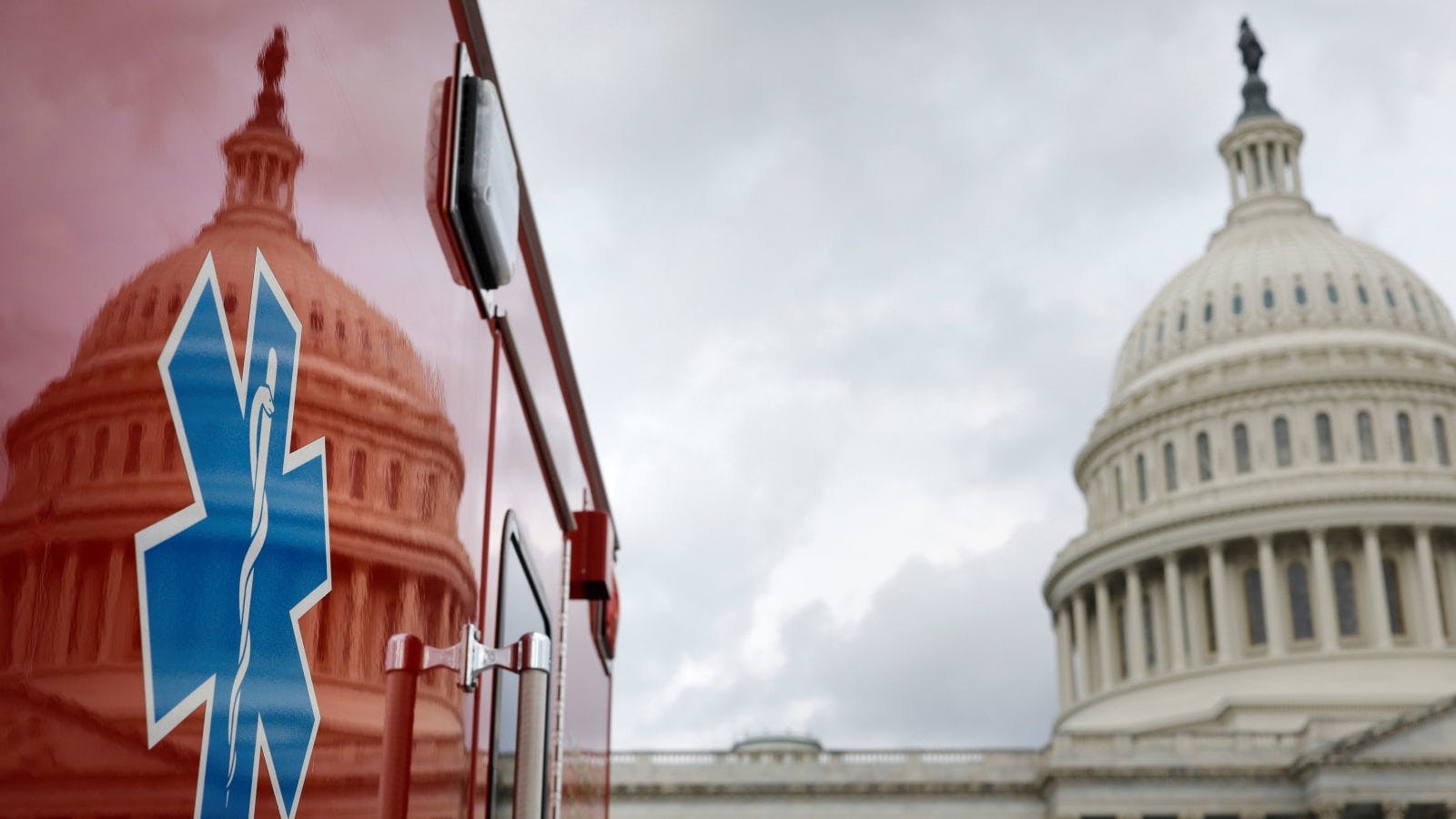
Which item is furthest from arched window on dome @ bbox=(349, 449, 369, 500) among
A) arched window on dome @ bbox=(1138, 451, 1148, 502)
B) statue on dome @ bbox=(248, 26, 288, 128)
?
arched window on dome @ bbox=(1138, 451, 1148, 502)

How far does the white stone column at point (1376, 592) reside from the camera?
61.1 meters

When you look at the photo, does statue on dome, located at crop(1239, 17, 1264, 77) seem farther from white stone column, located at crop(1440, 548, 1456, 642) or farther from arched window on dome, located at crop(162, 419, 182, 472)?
arched window on dome, located at crop(162, 419, 182, 472)

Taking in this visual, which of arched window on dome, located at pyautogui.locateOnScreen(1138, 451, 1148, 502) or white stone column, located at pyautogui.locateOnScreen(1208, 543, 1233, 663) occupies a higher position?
arched window on dome, located at pyautogui.locateOnScreen(1138, 451, 1148, 502)

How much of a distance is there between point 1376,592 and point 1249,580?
513 cm

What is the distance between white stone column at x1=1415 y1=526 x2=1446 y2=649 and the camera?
60.9 metres

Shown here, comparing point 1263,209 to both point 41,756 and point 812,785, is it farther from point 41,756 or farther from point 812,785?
point 41,756

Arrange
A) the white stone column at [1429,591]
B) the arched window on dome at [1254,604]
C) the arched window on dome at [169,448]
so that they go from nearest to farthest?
the arched window on dome at [169,448] < the white stone column at [1429,591] < the arched window on dome at [1254,604]

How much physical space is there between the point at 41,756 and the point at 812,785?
50473 millimetres

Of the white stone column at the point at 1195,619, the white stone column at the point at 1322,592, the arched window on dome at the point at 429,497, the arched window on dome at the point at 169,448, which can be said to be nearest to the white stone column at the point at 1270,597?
the white stone column at the point at 1322,592

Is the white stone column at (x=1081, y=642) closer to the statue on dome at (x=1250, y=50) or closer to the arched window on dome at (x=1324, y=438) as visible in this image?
the arched window on dome at (x=1324, y=438)

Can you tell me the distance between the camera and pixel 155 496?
7.38ft

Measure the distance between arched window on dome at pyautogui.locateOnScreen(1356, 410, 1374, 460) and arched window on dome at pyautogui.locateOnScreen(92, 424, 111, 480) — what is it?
70.4m

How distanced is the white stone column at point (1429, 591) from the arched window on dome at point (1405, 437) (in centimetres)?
524

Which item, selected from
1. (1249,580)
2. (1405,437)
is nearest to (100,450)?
(1249,580)
